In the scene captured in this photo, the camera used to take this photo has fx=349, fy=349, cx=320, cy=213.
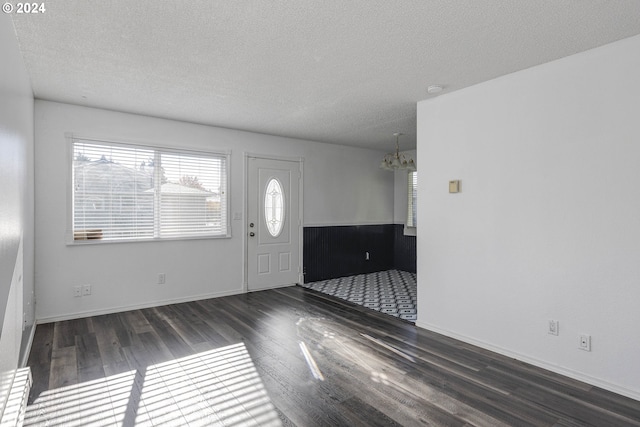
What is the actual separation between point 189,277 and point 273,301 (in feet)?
3.93

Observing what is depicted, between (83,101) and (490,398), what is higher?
(83,101)

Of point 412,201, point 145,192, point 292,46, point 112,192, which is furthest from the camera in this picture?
point 412,201

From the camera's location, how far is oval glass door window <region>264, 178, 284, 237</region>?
5.57m

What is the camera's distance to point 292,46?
2551 mm

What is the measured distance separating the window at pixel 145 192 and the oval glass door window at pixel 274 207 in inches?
28.2

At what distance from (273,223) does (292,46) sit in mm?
3440

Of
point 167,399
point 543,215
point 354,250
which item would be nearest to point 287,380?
point 167,399

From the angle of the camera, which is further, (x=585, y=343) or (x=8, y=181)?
(x=585, y=343)

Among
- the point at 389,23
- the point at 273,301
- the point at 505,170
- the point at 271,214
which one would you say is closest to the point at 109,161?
the point at 271,214

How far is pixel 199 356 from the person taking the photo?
3031 millimetres

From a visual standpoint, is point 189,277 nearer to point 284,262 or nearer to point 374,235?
point 284,262

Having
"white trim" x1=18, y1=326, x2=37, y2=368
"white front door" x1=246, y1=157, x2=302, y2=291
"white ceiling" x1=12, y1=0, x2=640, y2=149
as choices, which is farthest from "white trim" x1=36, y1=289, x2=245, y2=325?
"white ceiling" x1=12, y1=0, x2=640, y2=149

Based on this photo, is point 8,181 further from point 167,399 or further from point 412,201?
point 412,201

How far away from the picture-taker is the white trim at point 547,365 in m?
2.43
